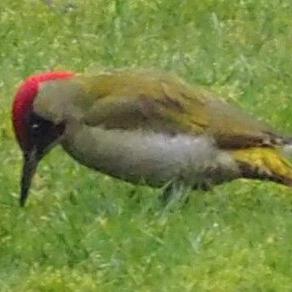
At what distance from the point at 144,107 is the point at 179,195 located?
446 mm

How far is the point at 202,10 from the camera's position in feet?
37.7

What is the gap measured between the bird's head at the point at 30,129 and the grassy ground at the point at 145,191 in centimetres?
17

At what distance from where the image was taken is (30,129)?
8.48 metres

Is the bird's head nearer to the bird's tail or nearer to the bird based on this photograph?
the bird

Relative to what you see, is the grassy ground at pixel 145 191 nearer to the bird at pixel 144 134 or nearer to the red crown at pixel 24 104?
the bird at pixel 144 134

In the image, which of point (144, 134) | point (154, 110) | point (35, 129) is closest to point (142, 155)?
point (144, 134)

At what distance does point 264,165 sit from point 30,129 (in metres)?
1.08

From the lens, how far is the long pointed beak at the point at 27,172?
8586 millimetres

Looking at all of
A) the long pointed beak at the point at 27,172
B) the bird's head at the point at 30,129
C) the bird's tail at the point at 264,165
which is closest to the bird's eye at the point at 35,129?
the bird's head at the point at 30,129

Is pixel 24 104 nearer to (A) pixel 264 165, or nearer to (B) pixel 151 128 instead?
(B) pixel 151 128

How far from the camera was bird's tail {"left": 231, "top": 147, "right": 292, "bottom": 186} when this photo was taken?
333 inches

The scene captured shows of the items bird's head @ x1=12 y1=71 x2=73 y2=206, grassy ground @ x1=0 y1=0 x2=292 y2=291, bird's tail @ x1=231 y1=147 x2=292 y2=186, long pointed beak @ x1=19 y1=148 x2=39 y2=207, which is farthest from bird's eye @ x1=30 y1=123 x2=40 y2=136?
bird's tail @ x1=231 y1=147 x2=292 y2=186

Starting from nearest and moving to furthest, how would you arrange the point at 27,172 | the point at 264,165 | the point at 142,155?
the point at 142,155, the point at 264,165, the point at 27,172

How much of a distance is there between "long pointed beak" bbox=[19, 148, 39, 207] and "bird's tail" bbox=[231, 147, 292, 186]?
0.92 meters
